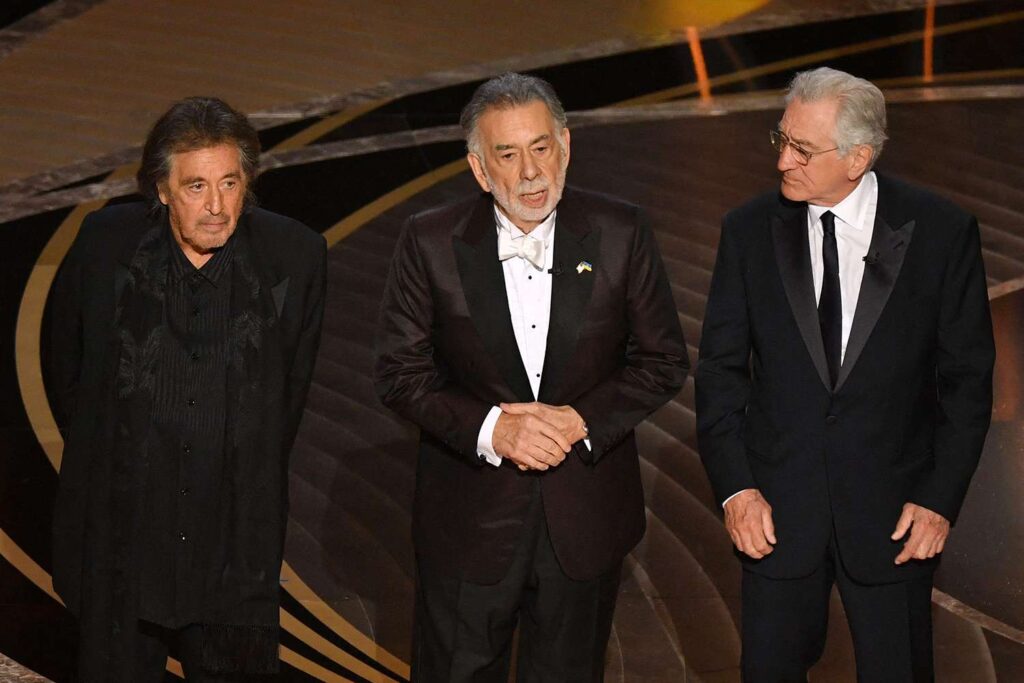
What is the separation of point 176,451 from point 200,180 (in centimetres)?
57

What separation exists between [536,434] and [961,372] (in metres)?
0.90

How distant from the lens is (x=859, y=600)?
129 inches

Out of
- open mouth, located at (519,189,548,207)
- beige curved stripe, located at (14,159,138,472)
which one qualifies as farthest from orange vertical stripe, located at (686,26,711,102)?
open mouth, located at (519,189,548,207)

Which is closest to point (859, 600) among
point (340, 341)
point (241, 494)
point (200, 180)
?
point (241, 494)

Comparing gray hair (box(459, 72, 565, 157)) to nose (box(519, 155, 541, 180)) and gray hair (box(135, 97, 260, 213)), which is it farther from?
gray hair (box(135, 97, 260, 213))

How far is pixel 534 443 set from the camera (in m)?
3.15

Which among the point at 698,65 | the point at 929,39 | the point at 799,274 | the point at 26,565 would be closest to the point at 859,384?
the point at 799,274

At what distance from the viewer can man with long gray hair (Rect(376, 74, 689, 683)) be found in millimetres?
3221

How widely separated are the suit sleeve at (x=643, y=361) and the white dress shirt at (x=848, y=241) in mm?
284

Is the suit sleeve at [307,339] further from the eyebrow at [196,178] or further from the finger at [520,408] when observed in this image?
the finger at [520,408]

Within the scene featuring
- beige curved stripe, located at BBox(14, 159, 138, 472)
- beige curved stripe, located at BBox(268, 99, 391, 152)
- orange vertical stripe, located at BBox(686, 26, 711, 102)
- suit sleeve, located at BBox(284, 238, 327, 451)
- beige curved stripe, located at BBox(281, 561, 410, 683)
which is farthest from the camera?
orange vertical stripe, located at BBox(686, 26, 711, 102)

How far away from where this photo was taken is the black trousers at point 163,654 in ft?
10.8

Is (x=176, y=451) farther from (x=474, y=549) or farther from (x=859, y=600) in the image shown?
(x=859, y=600)

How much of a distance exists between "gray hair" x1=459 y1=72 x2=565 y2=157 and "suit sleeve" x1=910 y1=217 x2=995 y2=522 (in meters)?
0.88
